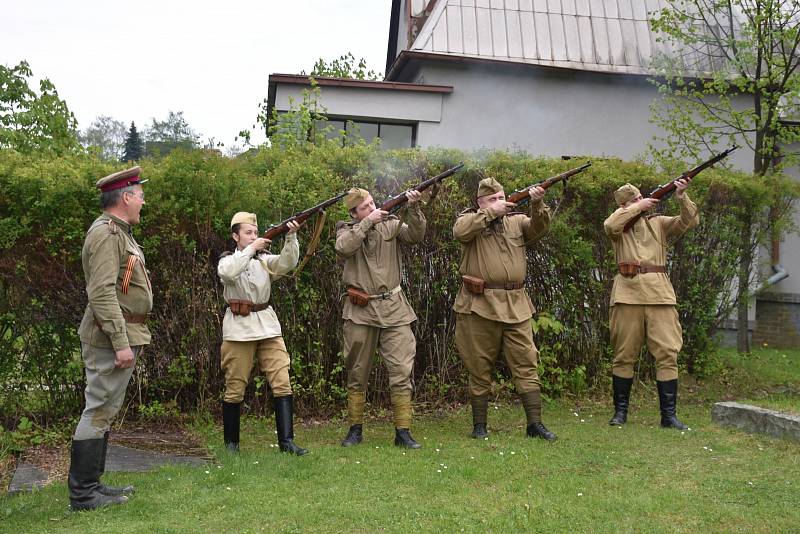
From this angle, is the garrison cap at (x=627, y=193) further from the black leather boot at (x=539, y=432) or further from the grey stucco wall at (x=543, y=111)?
the grey stucco wall at (x=543, y=111)

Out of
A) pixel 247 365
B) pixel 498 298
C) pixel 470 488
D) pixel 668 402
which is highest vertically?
pixel 498 298

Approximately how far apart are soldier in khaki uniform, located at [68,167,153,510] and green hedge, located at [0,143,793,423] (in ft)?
6.34

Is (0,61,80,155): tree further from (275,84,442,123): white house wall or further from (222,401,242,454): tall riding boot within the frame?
(222,401,242,454): tall riding boot

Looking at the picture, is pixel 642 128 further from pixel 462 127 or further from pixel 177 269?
pixel 177 269

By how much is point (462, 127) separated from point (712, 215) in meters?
6.56

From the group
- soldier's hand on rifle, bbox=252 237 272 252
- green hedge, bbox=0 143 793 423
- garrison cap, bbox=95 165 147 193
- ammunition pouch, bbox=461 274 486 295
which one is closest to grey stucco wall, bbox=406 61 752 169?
green hedge, bbox=0 143 793 423

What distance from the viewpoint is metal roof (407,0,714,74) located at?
15.8 meters

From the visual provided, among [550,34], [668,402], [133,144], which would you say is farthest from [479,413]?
[133,144]

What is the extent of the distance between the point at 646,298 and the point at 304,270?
3.08 meters

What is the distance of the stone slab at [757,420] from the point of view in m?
6.39

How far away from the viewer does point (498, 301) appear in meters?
6.86

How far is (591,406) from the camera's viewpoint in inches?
335

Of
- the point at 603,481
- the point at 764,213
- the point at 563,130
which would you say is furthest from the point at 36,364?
the point at 563,130

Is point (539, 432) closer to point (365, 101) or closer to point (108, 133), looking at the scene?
point (365, 101)
